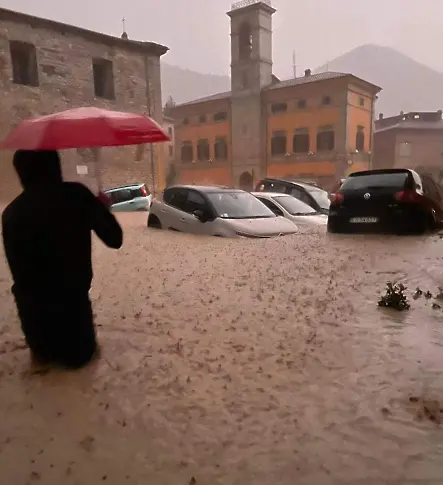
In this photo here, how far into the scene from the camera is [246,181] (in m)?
36.3

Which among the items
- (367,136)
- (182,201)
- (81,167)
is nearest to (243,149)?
(367,136)

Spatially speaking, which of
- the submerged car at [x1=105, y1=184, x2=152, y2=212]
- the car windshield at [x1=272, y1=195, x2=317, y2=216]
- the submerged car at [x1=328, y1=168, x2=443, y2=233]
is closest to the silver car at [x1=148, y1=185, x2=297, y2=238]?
the submerged car at [x1=328, y1=168, x2=443, y2=233]

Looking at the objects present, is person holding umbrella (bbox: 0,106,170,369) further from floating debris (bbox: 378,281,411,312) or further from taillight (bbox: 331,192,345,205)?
taillight (bbox: 331,192,345,205)

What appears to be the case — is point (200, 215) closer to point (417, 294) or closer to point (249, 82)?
point (417, 294)

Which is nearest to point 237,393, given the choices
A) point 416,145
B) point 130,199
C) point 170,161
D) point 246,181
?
point 130,199

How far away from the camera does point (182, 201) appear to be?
33.8 ft

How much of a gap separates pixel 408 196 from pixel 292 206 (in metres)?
3.82

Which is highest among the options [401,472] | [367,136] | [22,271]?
[367,136]

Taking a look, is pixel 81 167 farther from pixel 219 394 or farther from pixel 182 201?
pixel 219 394

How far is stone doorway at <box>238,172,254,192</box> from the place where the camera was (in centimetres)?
3582

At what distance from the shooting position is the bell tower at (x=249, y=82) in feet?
109

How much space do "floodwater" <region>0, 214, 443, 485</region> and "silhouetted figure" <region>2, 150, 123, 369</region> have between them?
340 millimetres

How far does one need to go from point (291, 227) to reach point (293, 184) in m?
4.91

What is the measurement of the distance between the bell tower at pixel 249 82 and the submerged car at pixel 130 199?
1874 centimetres
